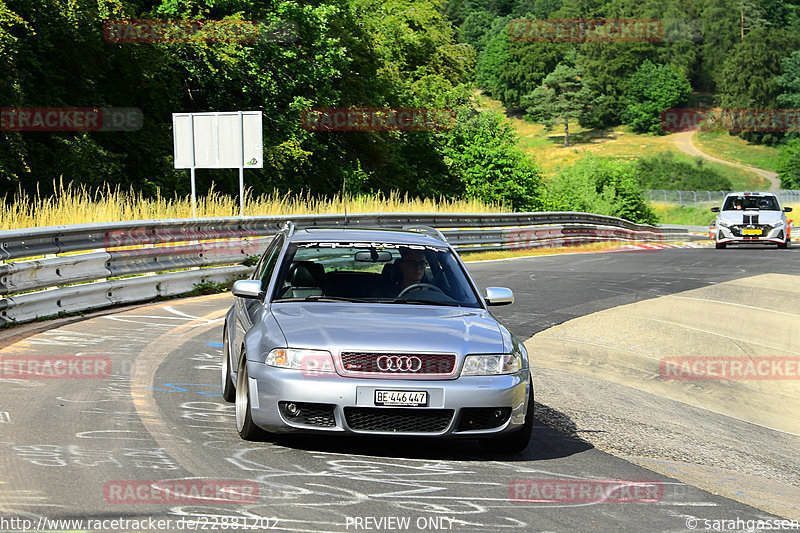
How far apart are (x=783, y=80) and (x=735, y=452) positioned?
15546cm

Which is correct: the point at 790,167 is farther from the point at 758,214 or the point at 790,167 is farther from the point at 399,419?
the point at 399,419

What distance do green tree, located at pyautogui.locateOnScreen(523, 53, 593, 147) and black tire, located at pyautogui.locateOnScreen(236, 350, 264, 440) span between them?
161521 millimetres

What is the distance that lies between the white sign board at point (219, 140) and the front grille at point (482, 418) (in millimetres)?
17239

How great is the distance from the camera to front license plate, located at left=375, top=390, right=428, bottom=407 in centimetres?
657

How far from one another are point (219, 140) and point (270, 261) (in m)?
15.7

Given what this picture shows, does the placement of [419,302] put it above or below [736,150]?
above

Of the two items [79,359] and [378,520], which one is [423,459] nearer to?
[378,520]

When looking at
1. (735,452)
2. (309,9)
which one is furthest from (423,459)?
(309,9)

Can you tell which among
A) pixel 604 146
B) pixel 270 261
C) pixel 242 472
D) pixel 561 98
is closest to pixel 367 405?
pixel 242 472

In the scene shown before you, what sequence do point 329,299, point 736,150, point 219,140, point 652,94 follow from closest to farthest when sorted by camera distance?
point 329,299
point 219,140
point 736,150
point 652,94

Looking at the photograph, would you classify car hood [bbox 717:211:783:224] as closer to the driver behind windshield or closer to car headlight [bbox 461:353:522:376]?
the driver behind windshield

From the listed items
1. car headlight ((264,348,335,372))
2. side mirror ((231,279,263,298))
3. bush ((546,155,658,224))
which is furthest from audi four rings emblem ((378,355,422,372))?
bush ((546,155,658,224))

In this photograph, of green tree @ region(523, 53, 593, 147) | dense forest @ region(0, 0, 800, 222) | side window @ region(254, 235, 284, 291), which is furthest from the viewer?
green tree @ region(523, 53, 593, 147)

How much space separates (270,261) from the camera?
336 inches
